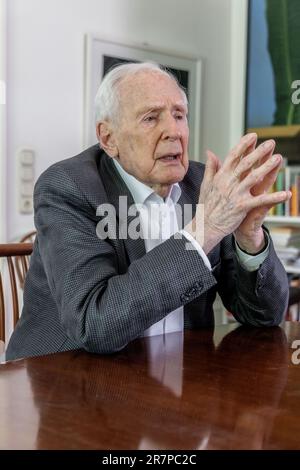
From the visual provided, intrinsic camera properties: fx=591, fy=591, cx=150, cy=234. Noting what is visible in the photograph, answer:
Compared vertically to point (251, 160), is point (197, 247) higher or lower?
lower

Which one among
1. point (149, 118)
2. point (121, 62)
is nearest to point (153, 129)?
point (149, 118)

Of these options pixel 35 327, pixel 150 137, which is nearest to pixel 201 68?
pixel 150 137

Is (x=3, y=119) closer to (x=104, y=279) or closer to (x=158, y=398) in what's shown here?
(x=104, y=279)

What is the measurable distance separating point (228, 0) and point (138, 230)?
2.78m

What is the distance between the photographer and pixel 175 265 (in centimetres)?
103

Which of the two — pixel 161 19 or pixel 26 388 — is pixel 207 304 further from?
pixel 161 19

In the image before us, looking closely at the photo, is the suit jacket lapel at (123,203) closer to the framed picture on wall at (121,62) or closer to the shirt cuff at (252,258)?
the shirt cuff at (252,258)

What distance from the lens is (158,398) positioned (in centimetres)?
81

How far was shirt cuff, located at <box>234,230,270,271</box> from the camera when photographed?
4.08 ft

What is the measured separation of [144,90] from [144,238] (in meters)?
0.34

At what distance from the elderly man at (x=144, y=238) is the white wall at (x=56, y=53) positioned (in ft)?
4.10

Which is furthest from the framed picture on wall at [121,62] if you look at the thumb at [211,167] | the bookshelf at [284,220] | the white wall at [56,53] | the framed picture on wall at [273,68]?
the thumb at [211,167]

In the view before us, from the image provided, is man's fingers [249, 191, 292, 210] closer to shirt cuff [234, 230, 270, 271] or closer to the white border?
shirt cuff [234, 230, 270, 271]

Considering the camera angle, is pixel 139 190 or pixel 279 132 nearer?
pixel 139 190
